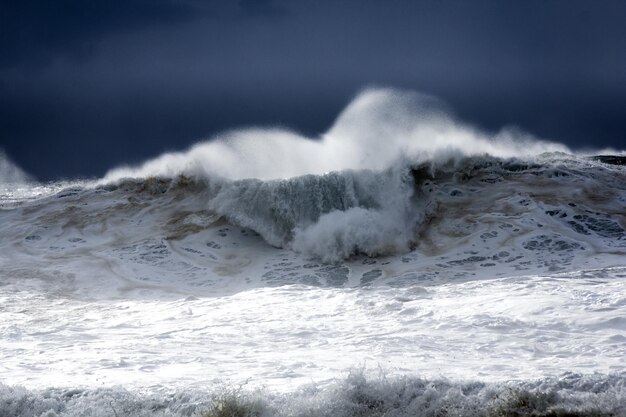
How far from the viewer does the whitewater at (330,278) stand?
4.95 metres

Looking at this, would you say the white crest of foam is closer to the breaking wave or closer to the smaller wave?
the breaking wave

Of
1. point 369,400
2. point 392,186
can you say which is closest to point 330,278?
point 392,186

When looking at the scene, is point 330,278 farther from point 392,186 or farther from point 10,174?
point 10,174

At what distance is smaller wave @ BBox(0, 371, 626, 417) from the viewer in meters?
4.45

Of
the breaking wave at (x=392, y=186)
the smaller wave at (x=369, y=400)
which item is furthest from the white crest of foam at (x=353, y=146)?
the smaller wave at (x=369, y=400)

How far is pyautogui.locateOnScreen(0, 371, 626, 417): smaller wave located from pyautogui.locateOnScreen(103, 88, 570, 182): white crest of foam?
26.3ft

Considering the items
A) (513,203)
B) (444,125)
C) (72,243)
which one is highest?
(444,125)

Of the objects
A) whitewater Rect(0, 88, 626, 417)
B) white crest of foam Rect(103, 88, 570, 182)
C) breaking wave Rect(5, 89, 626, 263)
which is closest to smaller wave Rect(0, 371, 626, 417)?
whitewater Rect(0, 88, 626, 417)

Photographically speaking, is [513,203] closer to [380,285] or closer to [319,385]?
[380,285]

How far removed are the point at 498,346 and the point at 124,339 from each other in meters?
3.98

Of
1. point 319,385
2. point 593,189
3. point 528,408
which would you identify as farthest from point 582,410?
point 593,189

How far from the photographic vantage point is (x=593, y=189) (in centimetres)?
1226

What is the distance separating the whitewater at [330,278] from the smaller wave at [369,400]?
2 cm

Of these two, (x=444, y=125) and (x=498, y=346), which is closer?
(x=498, y=346)
